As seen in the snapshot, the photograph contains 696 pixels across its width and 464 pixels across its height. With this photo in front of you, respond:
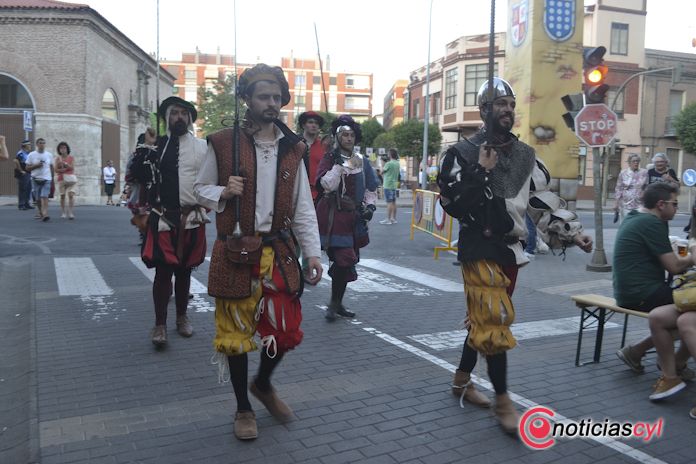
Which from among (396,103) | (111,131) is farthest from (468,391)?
(396,103)

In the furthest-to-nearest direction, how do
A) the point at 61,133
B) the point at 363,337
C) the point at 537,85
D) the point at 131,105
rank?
the point at 131,105, the point at 61,133, the point at 537,85, the point at 363,337

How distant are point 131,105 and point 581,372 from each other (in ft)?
99.9

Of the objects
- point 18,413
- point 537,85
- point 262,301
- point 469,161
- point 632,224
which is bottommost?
point 18,413

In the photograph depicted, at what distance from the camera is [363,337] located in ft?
19.4

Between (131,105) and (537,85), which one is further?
(131,105)

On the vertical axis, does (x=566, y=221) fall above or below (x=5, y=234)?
above

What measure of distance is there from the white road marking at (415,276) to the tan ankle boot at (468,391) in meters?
4.24

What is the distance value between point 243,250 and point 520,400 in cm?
215

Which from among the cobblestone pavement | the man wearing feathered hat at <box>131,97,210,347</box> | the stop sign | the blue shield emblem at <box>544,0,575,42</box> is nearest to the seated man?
the cobblestone pavement

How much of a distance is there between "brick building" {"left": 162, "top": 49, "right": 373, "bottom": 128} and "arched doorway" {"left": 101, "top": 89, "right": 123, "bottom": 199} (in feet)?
209

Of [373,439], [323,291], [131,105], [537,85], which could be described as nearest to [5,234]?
[323,291]

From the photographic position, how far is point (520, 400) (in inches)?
170

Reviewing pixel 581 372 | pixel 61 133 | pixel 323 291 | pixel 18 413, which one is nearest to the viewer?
pixel 18 413

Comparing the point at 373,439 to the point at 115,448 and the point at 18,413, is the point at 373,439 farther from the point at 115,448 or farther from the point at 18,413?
the point at 18,413
